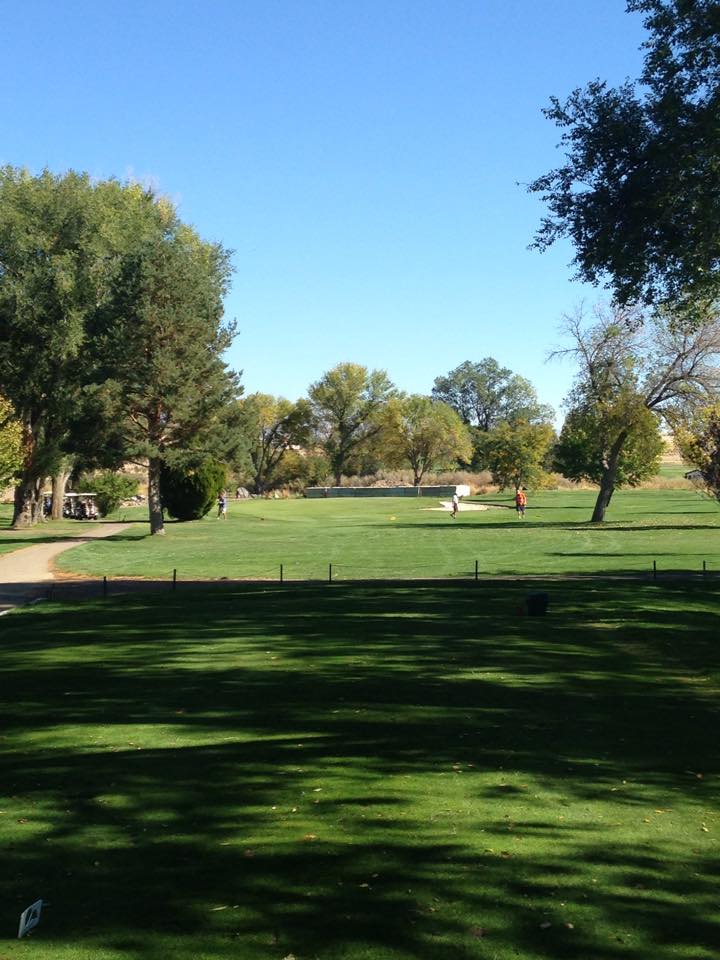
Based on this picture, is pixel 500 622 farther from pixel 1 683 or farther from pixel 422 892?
pixel 422 892

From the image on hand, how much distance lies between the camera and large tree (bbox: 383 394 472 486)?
425ft

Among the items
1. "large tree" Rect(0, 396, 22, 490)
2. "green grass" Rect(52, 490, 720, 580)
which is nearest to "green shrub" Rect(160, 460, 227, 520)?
"green grass" Rect(52, 490, 720, 580)

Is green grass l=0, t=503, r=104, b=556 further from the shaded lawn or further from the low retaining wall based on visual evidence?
the low retaining wall

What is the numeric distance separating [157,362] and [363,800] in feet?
136

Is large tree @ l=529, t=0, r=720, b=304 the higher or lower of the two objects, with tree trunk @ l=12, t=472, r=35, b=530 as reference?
higher

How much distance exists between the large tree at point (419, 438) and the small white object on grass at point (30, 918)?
124 metres

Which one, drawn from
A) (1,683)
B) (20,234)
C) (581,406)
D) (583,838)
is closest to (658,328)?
(581,406)

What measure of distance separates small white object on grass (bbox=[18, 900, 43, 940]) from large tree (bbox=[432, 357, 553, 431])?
17682 cm

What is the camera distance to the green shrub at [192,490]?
61.2 metres

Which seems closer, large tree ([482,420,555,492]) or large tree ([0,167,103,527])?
large tree ([0,167,103,527])

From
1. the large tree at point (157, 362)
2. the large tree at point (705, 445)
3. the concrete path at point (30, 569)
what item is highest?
the large tree at point (157, 362)

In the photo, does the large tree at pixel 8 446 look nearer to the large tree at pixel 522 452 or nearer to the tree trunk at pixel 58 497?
the tree trunk at pixel 58 497

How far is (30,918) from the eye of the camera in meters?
5.91

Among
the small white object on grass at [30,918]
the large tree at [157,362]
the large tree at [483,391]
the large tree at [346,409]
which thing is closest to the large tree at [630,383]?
the large tree at [157,362]
